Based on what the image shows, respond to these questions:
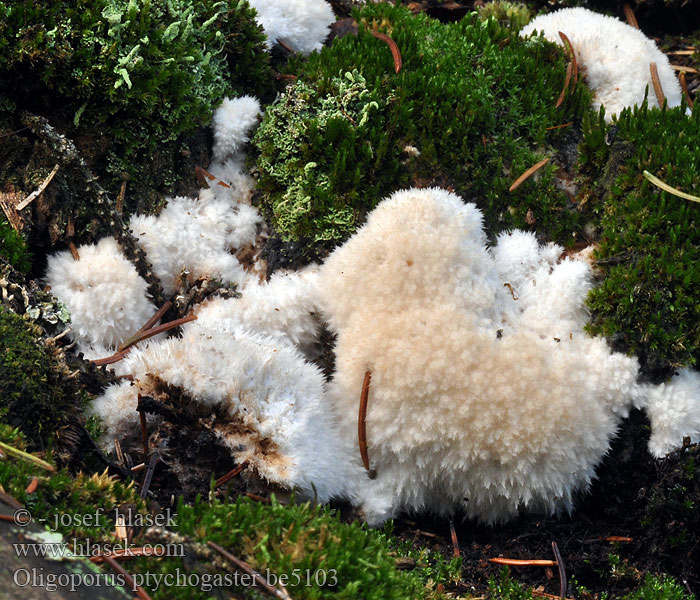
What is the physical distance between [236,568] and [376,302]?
1.67 metres

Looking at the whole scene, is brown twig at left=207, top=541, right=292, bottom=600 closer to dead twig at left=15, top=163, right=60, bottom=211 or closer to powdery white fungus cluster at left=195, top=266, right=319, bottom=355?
powdery white fungus cluster at left=195, top=266, right=319, bottom=355

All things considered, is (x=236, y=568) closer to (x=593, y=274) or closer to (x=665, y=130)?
(x=593, y=274)

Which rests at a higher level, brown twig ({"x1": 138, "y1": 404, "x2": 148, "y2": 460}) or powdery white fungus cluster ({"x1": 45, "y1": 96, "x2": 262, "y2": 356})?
powdery white fungus cluster ({"x1": 45, "y1": 96, "x2": 262, "y2": 356})

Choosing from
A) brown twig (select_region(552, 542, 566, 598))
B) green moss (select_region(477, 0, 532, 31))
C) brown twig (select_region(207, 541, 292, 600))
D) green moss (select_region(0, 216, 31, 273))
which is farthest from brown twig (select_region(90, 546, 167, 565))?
green moss (select_region(477, 0, 532, 31))

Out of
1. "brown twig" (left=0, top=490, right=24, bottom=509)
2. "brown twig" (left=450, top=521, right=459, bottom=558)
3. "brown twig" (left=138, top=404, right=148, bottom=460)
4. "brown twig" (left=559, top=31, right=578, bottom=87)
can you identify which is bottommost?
"brown twig" (left=450, top=521, right=459, bottom=558)

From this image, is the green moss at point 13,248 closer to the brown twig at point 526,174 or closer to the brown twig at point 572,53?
the brown twig at point 526,174

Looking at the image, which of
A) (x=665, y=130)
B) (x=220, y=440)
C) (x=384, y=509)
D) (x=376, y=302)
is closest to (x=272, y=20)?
(x=376, y=302)

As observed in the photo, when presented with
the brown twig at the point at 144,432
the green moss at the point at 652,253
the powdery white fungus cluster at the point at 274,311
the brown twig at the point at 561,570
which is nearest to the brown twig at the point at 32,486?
the brown twig at the point at 144,432

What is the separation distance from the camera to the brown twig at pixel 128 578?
2.01m

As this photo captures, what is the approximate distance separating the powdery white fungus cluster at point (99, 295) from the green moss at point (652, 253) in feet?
8.46

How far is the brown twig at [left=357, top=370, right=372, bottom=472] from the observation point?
11.0 feet

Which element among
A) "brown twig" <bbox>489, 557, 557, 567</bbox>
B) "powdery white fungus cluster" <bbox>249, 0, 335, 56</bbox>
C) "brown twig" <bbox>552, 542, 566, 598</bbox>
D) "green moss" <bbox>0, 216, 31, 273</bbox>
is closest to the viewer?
"brown twig" <bbox>552, 542, 566, 598</bbox>

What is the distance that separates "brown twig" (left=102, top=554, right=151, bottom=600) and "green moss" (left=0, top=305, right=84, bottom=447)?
2.92 feet

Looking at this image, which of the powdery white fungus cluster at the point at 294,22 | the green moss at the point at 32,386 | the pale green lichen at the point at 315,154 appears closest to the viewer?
the green moss at the point at 32,386
